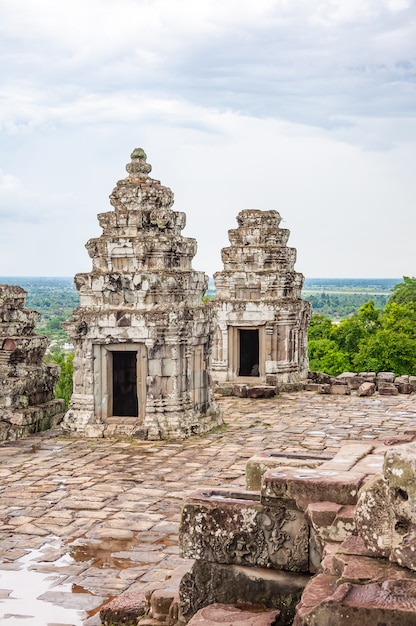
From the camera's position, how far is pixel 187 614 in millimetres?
5707

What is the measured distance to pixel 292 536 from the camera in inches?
232

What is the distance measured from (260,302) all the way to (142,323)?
6.18m

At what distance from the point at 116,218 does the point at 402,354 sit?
1409 cm

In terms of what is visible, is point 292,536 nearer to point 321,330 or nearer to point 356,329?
point 356,329

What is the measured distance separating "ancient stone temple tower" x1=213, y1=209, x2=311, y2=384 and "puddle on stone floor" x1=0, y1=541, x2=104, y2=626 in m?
12.1

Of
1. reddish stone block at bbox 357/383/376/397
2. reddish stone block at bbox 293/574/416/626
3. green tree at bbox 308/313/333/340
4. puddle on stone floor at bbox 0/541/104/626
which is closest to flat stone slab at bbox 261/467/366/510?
reddish stone block at bbox 293/574/416/626

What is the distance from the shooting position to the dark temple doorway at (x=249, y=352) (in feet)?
67.9

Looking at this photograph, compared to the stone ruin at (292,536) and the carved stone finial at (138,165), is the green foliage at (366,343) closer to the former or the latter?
the carved stone finial at (138,165)

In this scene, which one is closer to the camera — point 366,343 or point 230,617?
point 230,617

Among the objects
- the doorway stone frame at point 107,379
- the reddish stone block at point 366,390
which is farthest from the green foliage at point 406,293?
the doorway stone frame at point 107,379

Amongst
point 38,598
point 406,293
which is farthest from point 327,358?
point 38,598

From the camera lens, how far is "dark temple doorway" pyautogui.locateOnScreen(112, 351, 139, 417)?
15062 millimetres

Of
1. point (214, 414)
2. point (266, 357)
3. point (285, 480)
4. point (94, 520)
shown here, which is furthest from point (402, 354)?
point (285, 480)

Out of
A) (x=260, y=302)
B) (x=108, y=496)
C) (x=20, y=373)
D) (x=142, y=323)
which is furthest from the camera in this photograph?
(x=260, y=302)
